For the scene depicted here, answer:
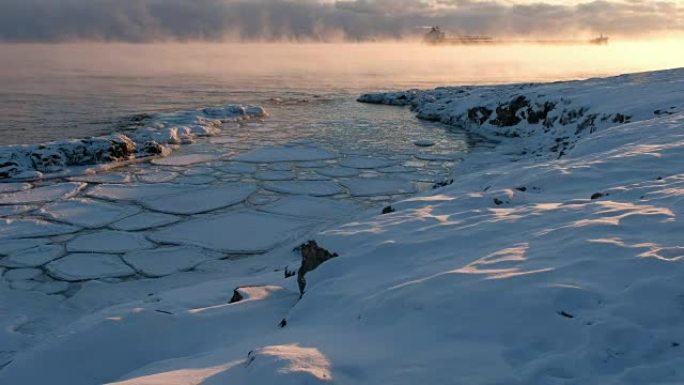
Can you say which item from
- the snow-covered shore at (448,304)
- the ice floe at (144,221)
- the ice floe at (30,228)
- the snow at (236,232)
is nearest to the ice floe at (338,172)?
the snow at (236,232)

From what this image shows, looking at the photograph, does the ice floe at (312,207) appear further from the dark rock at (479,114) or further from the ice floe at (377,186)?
the dark rock at (479,114)

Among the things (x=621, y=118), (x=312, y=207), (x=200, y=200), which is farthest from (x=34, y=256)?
(x=621, y=118)

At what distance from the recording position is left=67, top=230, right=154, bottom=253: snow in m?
6.46

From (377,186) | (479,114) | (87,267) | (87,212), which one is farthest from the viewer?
(479,114)

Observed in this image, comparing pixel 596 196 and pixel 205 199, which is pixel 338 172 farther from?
pixel 596 196

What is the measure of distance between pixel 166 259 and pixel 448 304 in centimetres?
401

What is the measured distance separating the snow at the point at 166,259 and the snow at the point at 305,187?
2.86 metres

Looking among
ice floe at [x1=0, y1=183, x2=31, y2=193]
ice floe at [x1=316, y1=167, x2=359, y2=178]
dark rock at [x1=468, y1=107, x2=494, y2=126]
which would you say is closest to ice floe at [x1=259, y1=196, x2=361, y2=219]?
ice floe at [x1=316, y1=167, x2=359, y2=178]

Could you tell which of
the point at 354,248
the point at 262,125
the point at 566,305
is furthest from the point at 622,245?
the point at 262,125

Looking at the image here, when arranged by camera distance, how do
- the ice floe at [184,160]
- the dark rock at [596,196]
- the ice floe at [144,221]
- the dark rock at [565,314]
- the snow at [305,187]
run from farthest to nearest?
the ice floe at [184,160] < the snow at [305,187] < the ice floe at [144,221] < the dark rock at [596,196] < the dark rock at [565,314]

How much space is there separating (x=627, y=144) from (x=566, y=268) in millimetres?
4998

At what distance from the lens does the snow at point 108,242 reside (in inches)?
255

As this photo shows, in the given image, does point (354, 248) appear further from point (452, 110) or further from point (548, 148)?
point (452, 110)

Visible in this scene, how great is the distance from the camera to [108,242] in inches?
263
